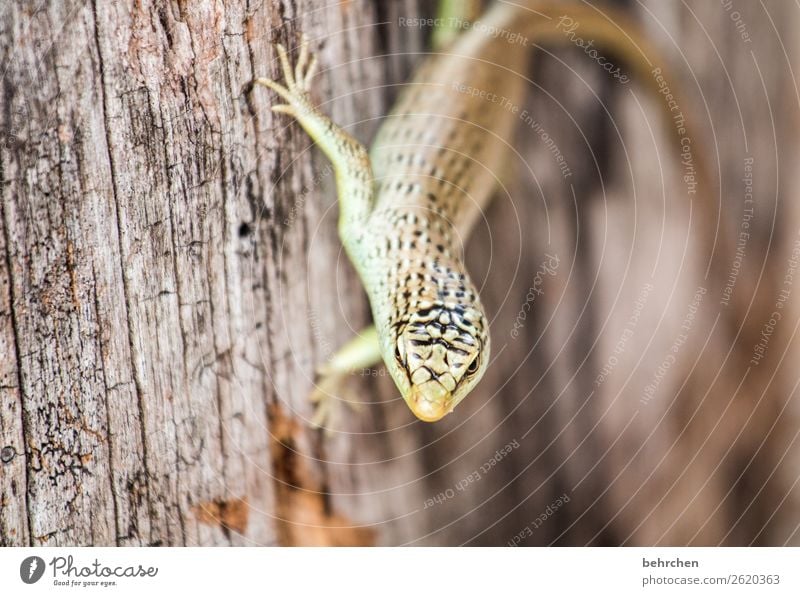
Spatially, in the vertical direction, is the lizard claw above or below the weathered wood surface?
above

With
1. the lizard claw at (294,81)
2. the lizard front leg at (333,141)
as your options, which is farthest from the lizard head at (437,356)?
the lizard claw at (294,81)

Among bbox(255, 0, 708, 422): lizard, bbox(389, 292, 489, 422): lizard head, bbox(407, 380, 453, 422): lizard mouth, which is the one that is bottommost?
bbox(407, 380, 453, 422): lizard mouth

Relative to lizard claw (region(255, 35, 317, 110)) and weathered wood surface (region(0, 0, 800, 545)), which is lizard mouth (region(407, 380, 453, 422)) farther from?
lizard claw (region(255, 35, 317, 110))

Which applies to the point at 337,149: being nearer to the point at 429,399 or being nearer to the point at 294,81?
the point at 294,81

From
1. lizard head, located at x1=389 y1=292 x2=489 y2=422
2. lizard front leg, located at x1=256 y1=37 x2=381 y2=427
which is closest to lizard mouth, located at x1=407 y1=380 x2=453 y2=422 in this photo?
lizard head, located at x1=389 y1=292 x2=489 y2=422

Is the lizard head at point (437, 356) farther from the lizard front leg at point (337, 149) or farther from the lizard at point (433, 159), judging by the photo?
the lizard front leg at point (337, 149)

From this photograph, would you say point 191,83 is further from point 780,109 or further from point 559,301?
point 780,109
